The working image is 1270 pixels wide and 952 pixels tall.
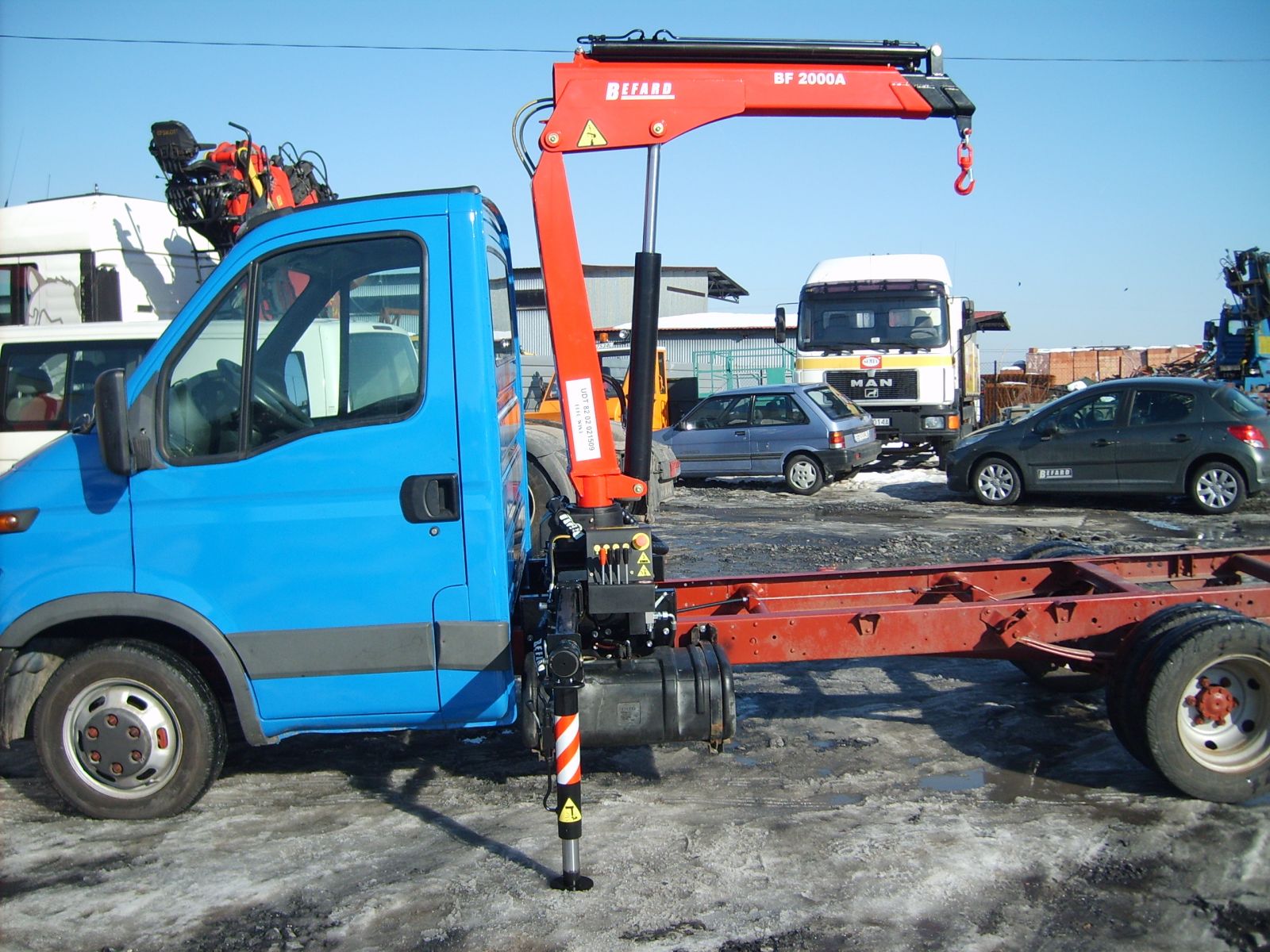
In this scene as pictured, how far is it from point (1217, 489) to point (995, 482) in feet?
8.88

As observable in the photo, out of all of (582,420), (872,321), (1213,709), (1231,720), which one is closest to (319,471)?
(582,420)

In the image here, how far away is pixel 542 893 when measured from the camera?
3.84 metres

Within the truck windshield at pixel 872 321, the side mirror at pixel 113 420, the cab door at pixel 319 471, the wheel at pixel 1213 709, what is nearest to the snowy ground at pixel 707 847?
the wheel at pixel 1213 709

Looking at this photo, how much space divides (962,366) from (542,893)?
678 inches

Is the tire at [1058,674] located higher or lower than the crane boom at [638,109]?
lower

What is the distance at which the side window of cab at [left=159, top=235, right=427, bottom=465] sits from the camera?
165 inches

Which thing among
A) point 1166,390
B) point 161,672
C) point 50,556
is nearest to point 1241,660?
point 161,672

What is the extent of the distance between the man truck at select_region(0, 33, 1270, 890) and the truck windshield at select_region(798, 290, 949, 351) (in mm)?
14301

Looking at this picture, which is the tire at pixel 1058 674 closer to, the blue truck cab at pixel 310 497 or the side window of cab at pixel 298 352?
the blue truck cab at pixel 310 497

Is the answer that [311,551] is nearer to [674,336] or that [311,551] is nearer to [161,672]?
[161,672]

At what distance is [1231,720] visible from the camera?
4.64 meters

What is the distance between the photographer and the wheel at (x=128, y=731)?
4.35 metres

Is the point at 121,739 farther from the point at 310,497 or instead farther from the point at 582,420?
the point at 582,420

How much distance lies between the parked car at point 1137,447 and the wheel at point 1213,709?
30.5 feet
